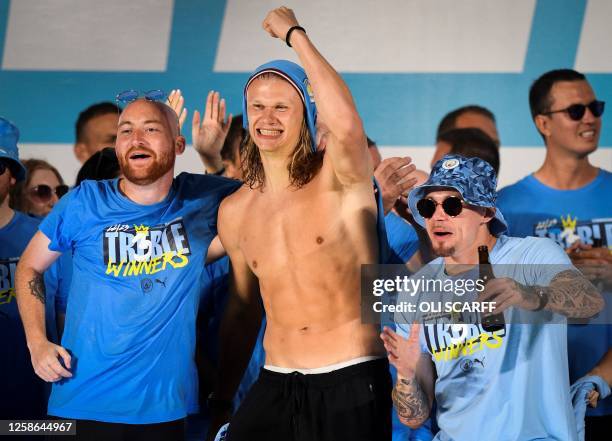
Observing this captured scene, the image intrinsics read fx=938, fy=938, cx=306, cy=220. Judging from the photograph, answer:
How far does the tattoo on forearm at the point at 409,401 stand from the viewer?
367cm

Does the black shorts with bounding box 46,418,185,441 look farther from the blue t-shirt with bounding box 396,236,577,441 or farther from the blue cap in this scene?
the blue cap

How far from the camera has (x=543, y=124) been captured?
552 cm

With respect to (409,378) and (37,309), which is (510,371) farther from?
(37,309)

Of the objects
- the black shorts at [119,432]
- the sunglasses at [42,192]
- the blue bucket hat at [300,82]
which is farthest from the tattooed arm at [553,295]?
the sunglasses at [42,192]

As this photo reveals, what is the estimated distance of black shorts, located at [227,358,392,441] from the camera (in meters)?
3.54

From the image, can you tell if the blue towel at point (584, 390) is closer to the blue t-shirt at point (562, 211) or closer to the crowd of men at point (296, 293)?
the crowd of men at point (296, 293)

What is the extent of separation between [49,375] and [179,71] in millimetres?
2884

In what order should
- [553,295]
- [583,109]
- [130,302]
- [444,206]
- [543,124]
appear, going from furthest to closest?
[543,124] → [583,109] → [130,302] → [444,206] → [553,295]

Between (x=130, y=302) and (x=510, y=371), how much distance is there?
1595 millimetres

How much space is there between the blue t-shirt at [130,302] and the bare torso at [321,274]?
471 mm

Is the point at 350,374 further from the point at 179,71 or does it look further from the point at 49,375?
the point at 179,71

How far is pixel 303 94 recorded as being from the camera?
376cm

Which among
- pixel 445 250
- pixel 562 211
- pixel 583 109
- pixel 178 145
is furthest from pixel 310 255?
pixel 583 109

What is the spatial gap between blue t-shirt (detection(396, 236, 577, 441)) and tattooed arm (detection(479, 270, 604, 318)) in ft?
0.15
